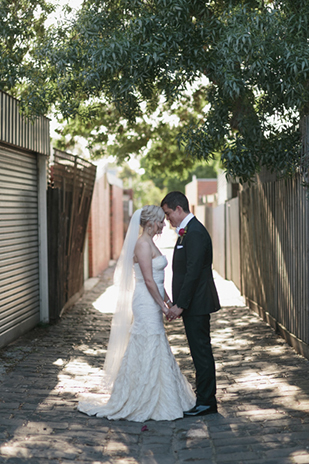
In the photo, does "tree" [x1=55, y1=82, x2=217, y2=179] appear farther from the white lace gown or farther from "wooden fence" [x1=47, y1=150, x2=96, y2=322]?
the white lace gown

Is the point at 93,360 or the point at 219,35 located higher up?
the point at 219,35

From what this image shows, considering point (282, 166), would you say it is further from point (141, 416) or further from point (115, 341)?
point (141, 416)

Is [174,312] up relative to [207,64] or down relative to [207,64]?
down

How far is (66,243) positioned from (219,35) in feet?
16.0

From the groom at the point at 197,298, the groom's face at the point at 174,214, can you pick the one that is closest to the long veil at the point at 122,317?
the groom's face at the point at 174,214

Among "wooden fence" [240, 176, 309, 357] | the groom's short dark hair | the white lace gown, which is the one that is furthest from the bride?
"wooden fence" [240, 176, 309, 357]

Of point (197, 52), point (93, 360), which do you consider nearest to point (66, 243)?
point (93, 360)

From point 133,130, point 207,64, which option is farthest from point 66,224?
point 133,130

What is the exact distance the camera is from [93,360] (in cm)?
739

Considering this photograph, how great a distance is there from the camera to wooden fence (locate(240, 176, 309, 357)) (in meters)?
7.00

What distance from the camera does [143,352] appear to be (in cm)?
521

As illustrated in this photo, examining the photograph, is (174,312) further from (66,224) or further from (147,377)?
(66,224)

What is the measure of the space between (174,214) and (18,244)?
13.4ft

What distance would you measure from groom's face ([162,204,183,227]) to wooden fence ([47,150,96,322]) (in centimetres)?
476
